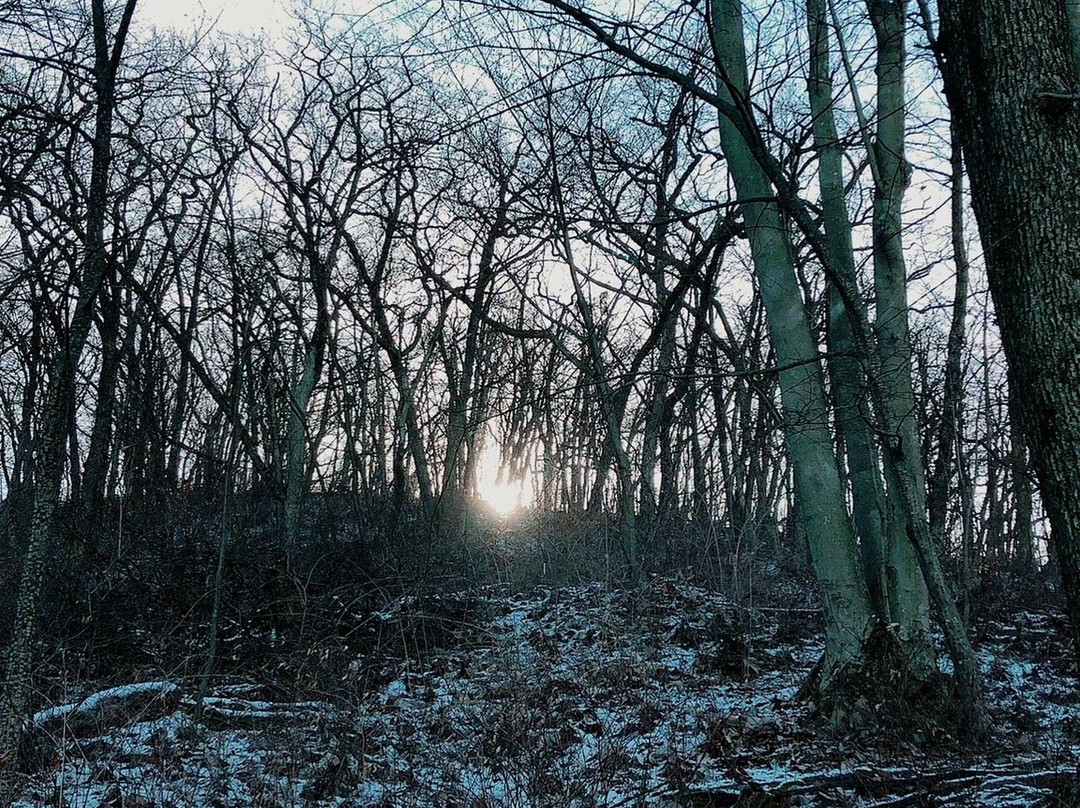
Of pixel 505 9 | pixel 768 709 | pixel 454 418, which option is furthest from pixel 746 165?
pixel 454 418

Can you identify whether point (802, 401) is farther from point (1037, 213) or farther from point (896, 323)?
point (1037, 213)

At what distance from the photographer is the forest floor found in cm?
440

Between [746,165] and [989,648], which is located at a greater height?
[746,165]

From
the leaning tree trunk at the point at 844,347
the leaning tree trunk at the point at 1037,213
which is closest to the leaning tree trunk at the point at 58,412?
the leaning tree trunk at the point at 1037,213

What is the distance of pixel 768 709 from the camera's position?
233 inches

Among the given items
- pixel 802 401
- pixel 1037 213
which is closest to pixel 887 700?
pixel 802 401

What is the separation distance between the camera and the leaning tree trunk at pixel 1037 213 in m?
3.04

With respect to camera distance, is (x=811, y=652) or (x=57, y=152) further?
Answer: (x=811, y=652)

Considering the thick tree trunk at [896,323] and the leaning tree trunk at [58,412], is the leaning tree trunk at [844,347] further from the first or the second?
the leaning tree trunk at [58,412]

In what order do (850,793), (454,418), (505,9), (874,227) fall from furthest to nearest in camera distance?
(454,418) < (874,227) < (505,9) < (850,793)

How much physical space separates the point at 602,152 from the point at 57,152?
674 centimetres

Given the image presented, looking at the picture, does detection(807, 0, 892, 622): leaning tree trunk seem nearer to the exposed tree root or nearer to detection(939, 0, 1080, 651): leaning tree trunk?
the exposed tree root

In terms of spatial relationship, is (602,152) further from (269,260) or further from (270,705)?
(270,705)

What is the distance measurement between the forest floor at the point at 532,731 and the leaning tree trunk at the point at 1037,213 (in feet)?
5.65
